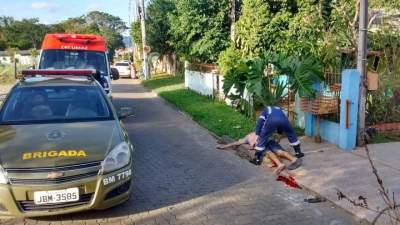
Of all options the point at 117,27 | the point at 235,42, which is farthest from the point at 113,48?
the point at 235,42

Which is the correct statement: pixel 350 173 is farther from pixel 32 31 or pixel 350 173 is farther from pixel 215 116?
pixel 32 31

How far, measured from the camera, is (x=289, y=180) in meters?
6.85

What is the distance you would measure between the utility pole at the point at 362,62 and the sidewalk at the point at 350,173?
355 millimetres

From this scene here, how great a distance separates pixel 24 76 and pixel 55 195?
3.08 m

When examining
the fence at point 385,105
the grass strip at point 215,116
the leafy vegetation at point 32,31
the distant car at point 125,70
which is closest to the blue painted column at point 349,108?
the fence at point 385,105

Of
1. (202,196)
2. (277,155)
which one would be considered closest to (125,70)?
(277,155)

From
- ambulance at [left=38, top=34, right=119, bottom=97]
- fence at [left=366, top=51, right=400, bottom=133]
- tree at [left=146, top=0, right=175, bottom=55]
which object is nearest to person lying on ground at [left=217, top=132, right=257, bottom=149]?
fence at [left=366, top=51, right=400, bottom=133]

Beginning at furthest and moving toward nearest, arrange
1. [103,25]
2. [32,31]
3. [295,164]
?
[103,25], [32,31], [295,164]

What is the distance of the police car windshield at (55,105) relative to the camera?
19.8 ft

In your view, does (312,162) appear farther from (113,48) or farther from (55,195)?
(113,48)

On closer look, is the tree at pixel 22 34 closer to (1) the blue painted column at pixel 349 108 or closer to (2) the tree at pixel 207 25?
(2) the tree at pixel 207 25

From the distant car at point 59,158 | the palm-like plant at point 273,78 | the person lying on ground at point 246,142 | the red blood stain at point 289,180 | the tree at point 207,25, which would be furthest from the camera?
the tree at point 207,25

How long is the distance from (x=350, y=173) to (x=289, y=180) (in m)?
0.91

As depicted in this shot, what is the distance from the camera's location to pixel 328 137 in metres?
9.15
